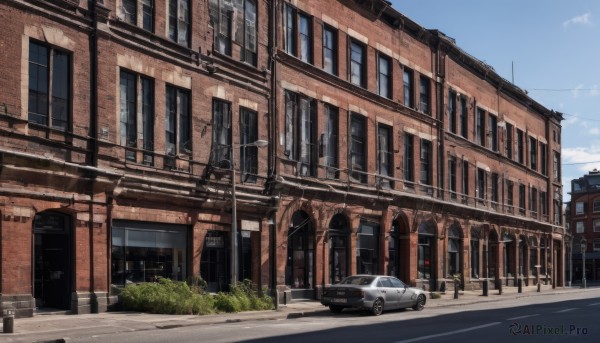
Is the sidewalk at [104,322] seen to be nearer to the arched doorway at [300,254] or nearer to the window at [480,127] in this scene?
the arched doorway at [300,254]

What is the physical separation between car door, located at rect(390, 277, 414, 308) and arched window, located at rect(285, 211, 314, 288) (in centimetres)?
535

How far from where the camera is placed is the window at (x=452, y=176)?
44531 millimetres

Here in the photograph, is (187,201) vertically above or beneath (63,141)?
beneath

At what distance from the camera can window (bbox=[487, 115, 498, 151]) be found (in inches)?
2010

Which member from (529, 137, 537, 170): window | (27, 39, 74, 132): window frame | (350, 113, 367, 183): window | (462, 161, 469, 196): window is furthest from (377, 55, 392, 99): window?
(529, 137, 537, 170): window

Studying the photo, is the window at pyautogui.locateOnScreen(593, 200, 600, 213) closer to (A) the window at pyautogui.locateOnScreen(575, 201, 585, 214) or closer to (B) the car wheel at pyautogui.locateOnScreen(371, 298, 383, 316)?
(A) the window at pyautogui.locateOnScreen(575, 201, 585, 214)

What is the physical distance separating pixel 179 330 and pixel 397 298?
10.4 meters

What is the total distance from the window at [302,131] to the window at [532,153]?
31462 mm

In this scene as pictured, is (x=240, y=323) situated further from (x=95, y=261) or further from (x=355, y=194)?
(x=355, y=194)

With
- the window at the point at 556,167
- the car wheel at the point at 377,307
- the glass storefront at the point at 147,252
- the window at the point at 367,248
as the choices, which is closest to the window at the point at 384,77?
the window at the point at 367,248

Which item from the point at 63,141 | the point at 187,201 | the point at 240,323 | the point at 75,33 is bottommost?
the point at 240,323

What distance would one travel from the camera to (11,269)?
20.1m

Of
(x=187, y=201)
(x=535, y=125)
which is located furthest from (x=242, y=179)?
(x=535, y=125)

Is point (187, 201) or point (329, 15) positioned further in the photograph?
point (329, 15)
